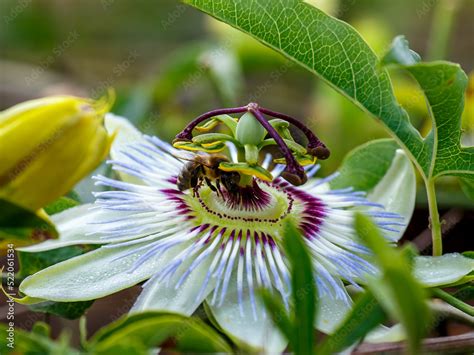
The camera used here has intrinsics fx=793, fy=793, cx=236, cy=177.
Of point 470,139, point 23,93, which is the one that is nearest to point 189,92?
point 23,93

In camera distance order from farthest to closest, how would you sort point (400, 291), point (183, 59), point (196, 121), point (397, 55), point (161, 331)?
point (183, 59)
point (196, 121)
point (397, 55)
point (161, 331)
point (400, 291)

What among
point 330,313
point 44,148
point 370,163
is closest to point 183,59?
point 370,163

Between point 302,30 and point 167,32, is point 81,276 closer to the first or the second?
point 302,30

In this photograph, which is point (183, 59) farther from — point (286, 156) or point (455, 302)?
point (455, 302)

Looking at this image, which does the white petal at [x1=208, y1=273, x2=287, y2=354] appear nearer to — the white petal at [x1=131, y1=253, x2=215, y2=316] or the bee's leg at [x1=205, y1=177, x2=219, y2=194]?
the white petal at [x1=131, y1=253, x2=215, y2=316]

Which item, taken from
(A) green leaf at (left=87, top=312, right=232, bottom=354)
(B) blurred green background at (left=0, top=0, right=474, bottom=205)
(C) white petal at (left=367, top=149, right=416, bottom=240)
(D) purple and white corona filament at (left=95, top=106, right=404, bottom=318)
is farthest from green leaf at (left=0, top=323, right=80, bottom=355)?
(B) blurred green background at (left=0, top=0, right=474, bottom=205)

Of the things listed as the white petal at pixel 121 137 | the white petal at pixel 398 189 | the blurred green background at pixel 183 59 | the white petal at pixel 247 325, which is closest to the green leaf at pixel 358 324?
the white petal at pixel 247 325

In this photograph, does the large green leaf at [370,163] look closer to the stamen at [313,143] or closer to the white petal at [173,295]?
the stamen at [313,143]

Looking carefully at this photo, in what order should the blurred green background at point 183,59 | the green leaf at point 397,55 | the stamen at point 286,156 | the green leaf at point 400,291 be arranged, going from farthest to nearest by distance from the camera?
the blurred green background at point 183,59, the stamen at point 286,156, the green leaf at point 397,55, the green leaf at point 400,291
